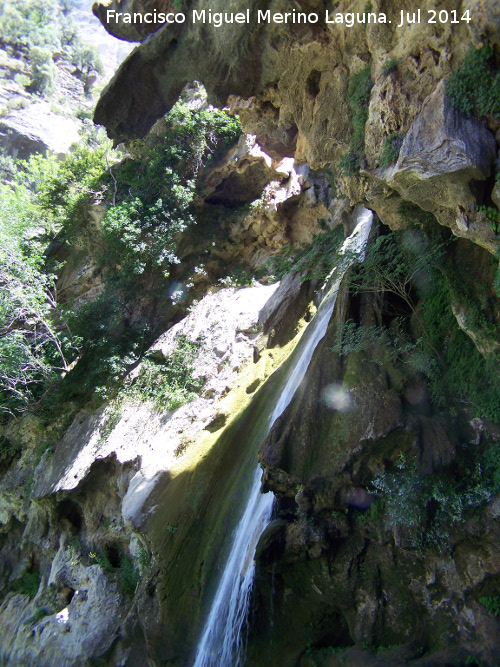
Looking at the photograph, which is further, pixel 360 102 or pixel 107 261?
pixel 107 261

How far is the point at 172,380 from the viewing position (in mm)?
11992

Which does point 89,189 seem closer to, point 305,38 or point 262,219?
point 262,219

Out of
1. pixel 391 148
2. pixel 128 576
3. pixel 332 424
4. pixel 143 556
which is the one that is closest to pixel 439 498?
pixel 332 424

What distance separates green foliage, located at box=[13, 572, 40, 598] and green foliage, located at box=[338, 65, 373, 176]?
540 inches

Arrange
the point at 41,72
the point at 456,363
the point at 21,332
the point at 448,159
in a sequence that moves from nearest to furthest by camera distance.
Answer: the point at 448,159 → the point at 456,363 → the point at 21,332 → the point at 41,72

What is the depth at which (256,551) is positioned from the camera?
6316 mm

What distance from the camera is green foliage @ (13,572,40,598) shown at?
1258cm

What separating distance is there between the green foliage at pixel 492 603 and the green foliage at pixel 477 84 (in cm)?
530

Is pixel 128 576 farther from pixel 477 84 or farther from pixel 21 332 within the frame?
Answer: pixel 477 84

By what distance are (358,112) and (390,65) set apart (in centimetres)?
96

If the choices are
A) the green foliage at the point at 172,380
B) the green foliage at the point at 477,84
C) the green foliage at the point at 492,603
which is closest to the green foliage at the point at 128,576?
the green foliage at the point at 172,380

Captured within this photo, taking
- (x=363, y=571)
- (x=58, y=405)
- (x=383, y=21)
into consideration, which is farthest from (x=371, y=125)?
(x=58, y=405)

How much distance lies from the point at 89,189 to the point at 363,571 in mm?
15010

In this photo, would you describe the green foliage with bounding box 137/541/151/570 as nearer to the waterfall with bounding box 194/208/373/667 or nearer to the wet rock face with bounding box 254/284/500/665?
the waterfall with bounding box 194/208/373/667
